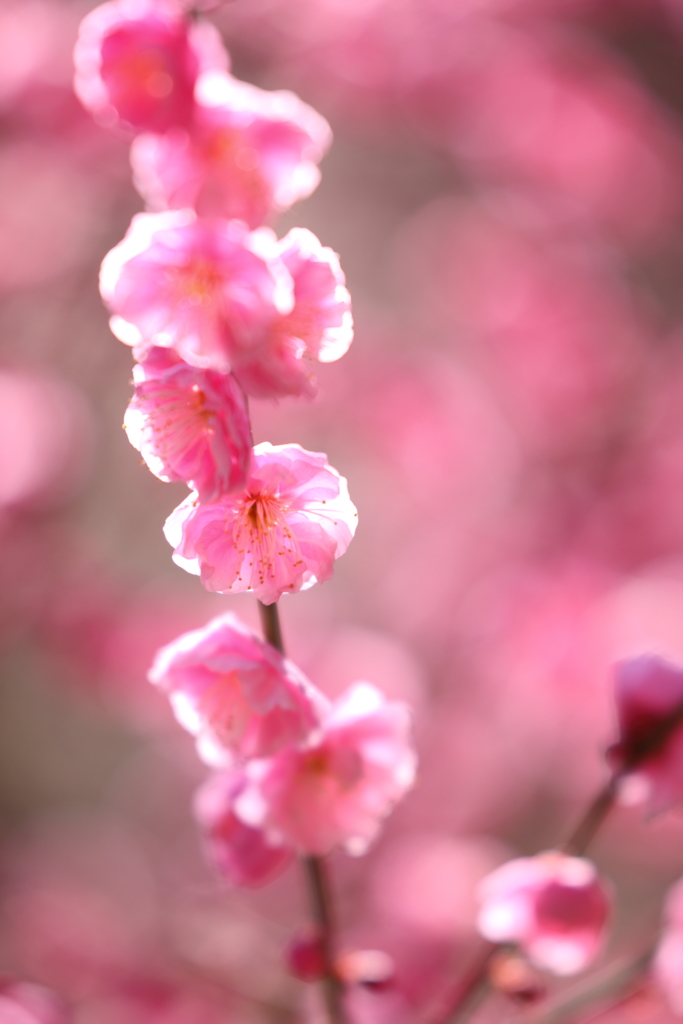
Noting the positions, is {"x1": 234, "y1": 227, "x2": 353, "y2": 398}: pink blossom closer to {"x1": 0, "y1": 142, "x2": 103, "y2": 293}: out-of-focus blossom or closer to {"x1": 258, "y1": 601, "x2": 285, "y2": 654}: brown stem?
{"x1": 258, "y1": 601, "x2": 285, "y2": 654}: brown stem

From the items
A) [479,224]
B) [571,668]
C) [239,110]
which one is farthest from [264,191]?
[479,224]

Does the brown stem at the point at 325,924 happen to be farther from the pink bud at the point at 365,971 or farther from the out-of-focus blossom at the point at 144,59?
the out-of-focus blossom at the point at 144,59

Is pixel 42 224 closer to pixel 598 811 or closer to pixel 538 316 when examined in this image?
pixel 538 316

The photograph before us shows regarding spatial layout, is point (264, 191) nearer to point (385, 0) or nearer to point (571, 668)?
point (571, 668)

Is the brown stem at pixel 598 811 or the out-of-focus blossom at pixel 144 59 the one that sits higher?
the out-of-focus blossom at pixel 144 59

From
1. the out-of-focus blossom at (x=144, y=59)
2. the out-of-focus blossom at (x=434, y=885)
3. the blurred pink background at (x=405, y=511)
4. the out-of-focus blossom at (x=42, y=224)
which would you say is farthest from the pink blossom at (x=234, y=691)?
the out-of-focus blossom at (x=42, y=224)

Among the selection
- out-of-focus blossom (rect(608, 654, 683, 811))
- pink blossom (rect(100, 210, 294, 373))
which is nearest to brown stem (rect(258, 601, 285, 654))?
pink blossom (rect(100, 210, 294, 373))
